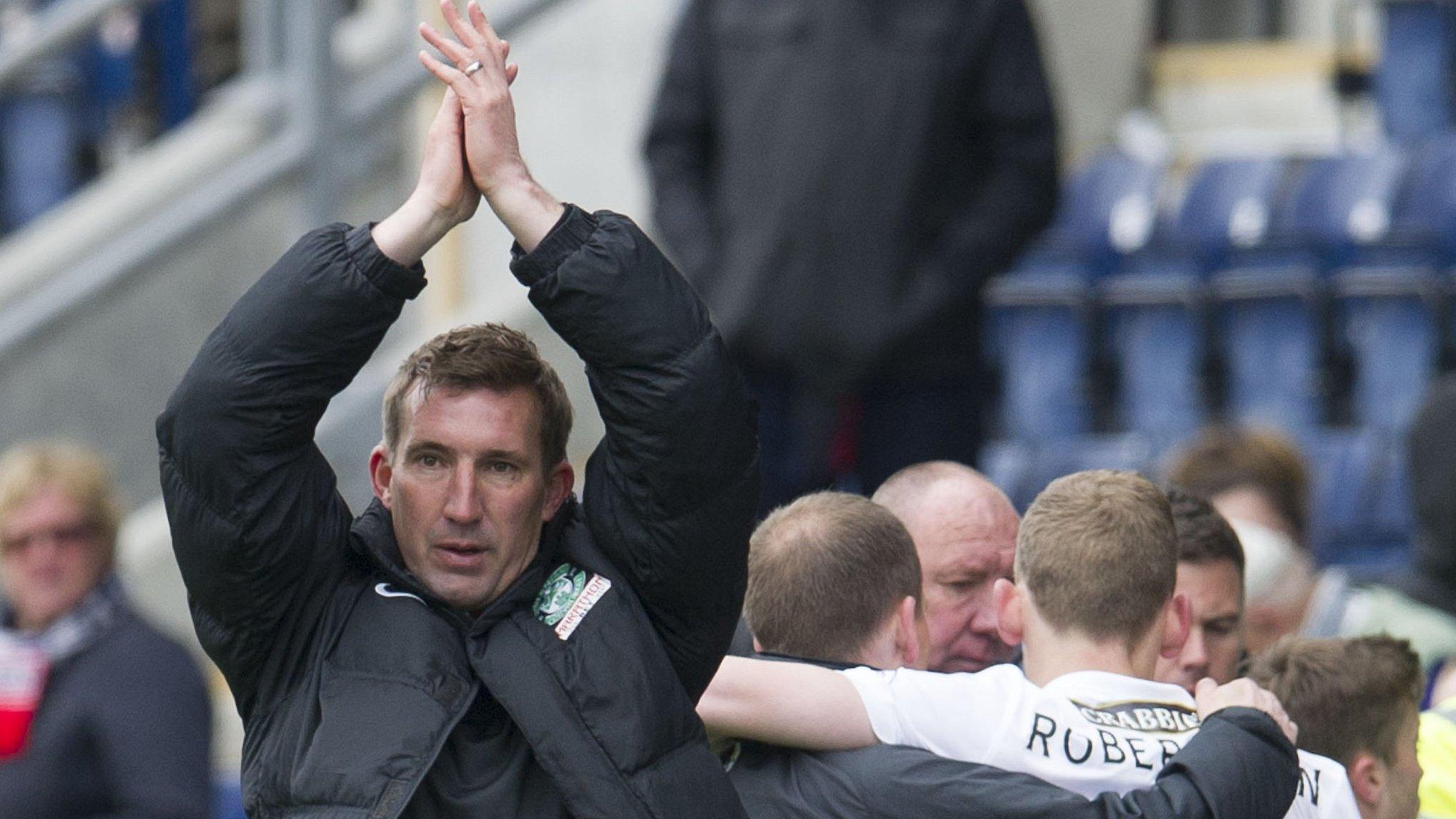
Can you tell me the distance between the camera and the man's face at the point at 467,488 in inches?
113

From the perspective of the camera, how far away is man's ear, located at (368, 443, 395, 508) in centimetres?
296

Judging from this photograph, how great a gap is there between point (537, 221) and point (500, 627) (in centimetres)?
48

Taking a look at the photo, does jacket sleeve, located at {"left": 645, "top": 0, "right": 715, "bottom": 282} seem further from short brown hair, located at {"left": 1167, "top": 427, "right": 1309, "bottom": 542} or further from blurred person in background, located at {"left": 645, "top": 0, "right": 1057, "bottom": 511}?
short brown hair, located at {"left": 1167, "top": 427, "right": 1309, "bottom": 542}

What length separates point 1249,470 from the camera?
5641mm

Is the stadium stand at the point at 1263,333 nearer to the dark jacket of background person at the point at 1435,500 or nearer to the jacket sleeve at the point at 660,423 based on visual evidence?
the dark jacket of background person at the point at 1435,500

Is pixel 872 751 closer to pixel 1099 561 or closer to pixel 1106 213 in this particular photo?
pixel 1099 561

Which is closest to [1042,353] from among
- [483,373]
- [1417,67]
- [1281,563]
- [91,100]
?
[1417,67]

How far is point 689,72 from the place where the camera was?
5859mm

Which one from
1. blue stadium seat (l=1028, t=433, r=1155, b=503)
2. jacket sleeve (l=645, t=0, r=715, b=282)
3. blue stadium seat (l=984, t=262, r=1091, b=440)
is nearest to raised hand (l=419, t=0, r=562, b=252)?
jacket sleeve (l=645, t=0, r=715, b=282)

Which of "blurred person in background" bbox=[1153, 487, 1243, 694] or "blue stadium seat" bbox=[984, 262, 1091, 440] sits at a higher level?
"blurred person in background" bbox=[1153, 487, 1243, 694]

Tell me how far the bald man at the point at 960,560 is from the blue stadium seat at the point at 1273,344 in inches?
189

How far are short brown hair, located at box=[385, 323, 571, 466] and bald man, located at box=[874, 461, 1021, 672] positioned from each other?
69 centimetres

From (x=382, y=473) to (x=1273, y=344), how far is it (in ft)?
19.1

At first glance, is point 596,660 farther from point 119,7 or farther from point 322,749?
point 119,7
